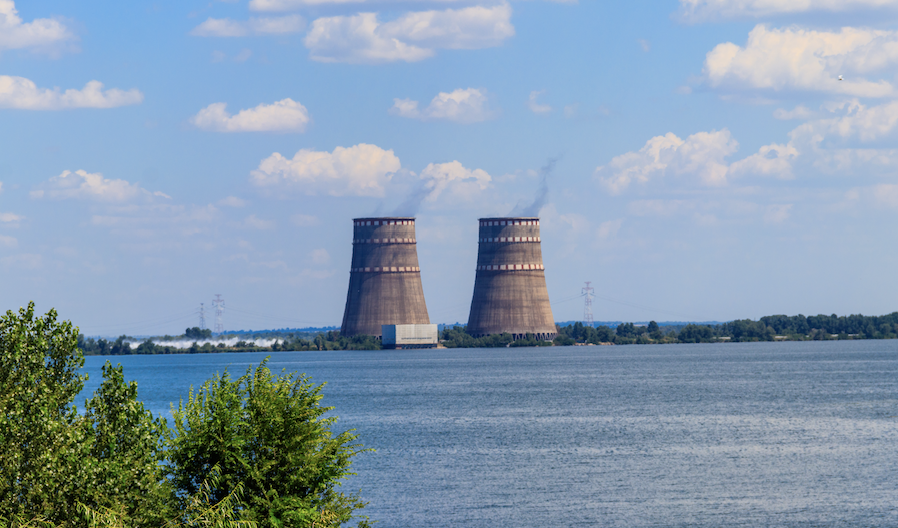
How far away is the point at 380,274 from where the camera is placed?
94938 millimetres

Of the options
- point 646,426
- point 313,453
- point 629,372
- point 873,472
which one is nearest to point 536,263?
point 629,372

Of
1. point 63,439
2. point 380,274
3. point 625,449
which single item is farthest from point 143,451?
point 380,274

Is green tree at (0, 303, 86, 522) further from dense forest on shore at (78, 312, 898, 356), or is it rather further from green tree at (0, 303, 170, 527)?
dense forest on shore at (78, 312, 898, 356)

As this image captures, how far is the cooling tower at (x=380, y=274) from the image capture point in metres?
94.4

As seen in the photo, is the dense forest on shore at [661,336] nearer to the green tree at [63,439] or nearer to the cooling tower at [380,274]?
the cooling tower at [380,274]

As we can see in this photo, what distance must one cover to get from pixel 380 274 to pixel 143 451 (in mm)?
83391

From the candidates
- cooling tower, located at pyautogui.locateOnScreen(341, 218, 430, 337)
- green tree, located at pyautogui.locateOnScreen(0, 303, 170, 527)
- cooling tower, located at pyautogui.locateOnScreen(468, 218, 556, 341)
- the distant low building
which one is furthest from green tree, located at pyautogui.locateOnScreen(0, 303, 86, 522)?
the distant low building

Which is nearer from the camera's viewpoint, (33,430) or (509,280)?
(33,430)

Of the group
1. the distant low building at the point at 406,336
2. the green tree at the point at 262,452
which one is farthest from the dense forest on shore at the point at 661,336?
the green tree at the point at 262,452

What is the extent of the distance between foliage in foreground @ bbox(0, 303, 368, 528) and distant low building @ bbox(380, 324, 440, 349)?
8936cm

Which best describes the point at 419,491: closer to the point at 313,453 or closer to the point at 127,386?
the point at 313,453

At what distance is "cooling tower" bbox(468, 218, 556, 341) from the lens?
93312 millimetres

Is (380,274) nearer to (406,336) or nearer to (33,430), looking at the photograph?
(406,336)

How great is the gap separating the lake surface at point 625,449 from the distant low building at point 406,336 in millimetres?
24365
